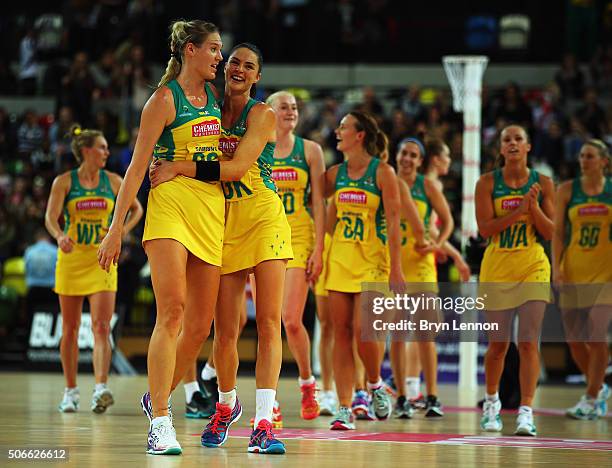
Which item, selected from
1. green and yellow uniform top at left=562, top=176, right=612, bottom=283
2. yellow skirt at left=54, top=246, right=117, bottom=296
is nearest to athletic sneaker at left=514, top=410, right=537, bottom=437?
green and yellow uniform top at left=562, top=176, right=612, bottom=283

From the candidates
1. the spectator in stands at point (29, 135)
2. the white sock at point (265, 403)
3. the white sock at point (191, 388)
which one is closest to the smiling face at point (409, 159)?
the white sock at point (191, 388)

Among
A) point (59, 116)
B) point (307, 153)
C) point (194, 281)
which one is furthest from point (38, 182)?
point (194, 281)

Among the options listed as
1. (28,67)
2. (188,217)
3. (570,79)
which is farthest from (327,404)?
(28,67)

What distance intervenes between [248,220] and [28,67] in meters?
15.3

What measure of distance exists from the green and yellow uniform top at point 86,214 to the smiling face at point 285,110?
1889 millimetres

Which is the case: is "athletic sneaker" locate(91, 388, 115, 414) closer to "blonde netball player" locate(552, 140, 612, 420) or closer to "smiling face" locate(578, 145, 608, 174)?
"blonde netball player" locate(552, 140, 612, 420)

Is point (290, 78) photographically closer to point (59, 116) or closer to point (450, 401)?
A: point (59, 116)

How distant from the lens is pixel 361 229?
8.55 meters

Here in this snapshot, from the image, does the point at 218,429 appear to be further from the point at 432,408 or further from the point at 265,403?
the point at 432,408

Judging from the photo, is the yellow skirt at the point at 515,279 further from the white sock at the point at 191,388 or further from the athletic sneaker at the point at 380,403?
the white sock at the point at 191,388

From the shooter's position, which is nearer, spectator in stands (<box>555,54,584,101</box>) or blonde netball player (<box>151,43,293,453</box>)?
blonde netball player (<box>151,43,293,453</box>)

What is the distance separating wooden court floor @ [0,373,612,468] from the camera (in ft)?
19.6

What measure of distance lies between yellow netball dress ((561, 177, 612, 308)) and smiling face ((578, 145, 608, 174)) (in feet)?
0.48

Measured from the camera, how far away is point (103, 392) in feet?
30.2
